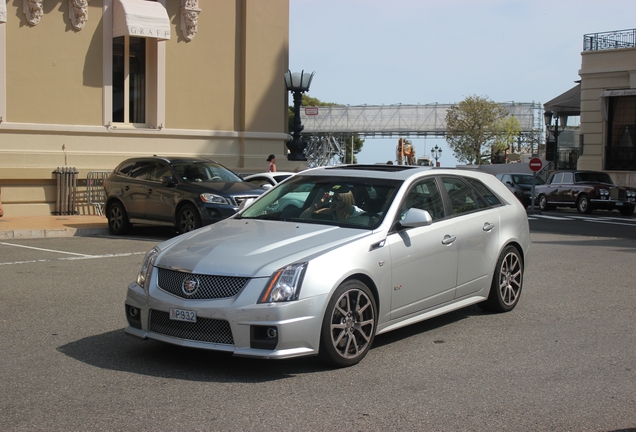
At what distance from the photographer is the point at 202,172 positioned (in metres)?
16.9

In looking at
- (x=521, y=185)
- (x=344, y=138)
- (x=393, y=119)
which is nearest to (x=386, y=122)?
(x=393, y=119)

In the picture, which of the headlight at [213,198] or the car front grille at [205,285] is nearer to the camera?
the car front grille at [205,285]

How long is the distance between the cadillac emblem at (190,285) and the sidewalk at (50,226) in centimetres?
1150

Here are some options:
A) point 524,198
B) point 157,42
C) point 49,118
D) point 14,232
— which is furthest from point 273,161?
point 524,198

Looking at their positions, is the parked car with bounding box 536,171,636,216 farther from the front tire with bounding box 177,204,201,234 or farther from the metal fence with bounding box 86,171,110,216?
the front tire with bounding box 177,204,201,234

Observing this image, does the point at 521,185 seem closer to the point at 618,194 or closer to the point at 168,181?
the point at 618,194

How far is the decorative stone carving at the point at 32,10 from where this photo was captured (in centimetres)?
2053

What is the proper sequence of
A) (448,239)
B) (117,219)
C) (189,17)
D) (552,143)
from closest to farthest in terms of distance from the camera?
(448,239) → (117,219) → (189,17) → (552,143)

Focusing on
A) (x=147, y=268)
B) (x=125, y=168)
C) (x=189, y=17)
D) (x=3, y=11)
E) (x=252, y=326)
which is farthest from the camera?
(x=189, y=17)

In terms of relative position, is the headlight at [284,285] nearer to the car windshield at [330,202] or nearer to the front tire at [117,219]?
the car windshield at [330,202]

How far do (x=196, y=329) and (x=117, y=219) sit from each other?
1196cm

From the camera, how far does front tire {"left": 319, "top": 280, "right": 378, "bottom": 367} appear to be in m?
6.05

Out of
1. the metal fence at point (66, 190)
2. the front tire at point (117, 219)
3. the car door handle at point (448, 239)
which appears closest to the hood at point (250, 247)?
the car door handle at point (448, 239)

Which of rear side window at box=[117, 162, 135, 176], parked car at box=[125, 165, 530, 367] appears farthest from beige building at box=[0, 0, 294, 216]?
parked car at box=[125, 165, 530, 367]
